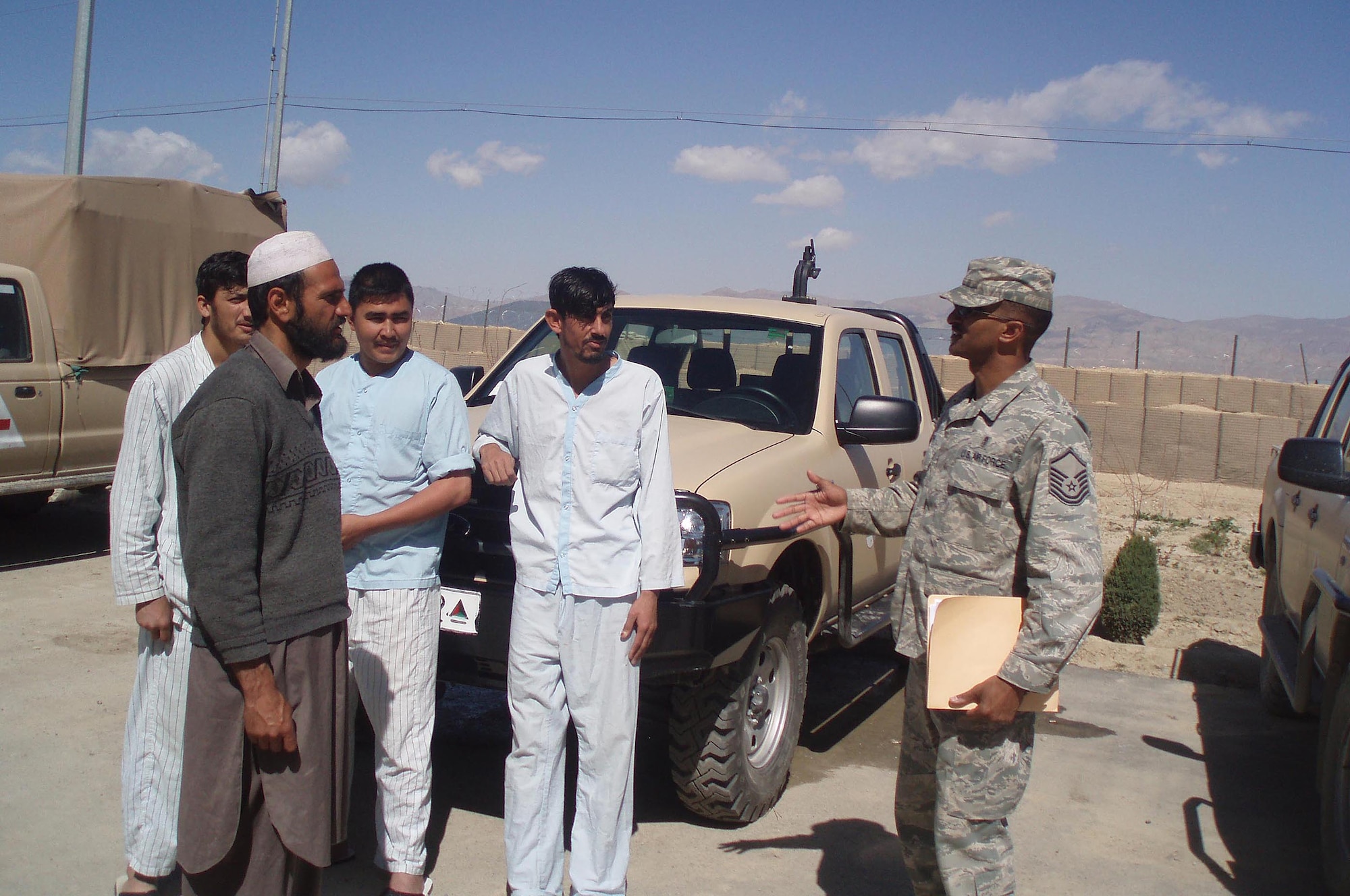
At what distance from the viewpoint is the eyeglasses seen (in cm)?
271

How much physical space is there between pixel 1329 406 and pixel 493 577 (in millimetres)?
4569

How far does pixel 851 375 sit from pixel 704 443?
1257 mm

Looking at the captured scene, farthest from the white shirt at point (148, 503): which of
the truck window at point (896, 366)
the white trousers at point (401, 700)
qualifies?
the truck window at point (896, 366)

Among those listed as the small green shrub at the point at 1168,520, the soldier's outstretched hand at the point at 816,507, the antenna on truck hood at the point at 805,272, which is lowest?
the small green shrub at the point at 1168,520

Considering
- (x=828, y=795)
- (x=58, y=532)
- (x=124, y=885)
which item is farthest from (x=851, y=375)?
(x=58, y=532)

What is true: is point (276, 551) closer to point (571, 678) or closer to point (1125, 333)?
point (571, 678)

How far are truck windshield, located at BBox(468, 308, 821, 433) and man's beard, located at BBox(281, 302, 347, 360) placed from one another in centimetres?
222

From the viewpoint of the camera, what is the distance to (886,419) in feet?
13.8

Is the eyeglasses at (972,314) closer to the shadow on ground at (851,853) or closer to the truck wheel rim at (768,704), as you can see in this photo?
the truck wheel rim at (768,704)

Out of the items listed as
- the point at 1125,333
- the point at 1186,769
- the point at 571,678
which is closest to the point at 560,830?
the point at 571,678

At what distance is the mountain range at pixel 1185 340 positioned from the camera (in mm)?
94000

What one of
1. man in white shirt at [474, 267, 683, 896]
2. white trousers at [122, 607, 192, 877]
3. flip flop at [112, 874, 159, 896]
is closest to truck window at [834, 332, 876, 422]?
man in white shirt at [474, 267, 683, 896]

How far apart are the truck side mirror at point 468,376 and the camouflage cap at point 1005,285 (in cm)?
306

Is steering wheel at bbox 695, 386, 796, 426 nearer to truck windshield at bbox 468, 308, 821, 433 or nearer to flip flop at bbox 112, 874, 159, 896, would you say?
A: truck windshield at bbox 468, 308, 821, 433
